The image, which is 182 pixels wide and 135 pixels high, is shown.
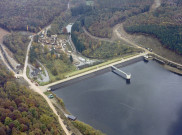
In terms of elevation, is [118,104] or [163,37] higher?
[163,37]

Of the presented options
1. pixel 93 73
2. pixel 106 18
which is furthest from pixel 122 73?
pixel 106 18

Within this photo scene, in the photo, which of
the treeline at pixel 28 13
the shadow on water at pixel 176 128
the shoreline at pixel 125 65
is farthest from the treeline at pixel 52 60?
the shadow on water at pixel 176 128

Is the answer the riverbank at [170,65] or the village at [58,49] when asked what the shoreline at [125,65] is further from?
the village at [58,49]

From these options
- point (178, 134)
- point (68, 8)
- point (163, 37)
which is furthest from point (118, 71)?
point (68, 8)

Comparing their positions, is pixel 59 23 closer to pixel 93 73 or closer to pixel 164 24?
pixel 93 73

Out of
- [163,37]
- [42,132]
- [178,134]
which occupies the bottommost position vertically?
[178,134]

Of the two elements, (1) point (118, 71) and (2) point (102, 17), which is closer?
(1) point (118, 71)

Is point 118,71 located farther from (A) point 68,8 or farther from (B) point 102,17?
(A) point 68,8
